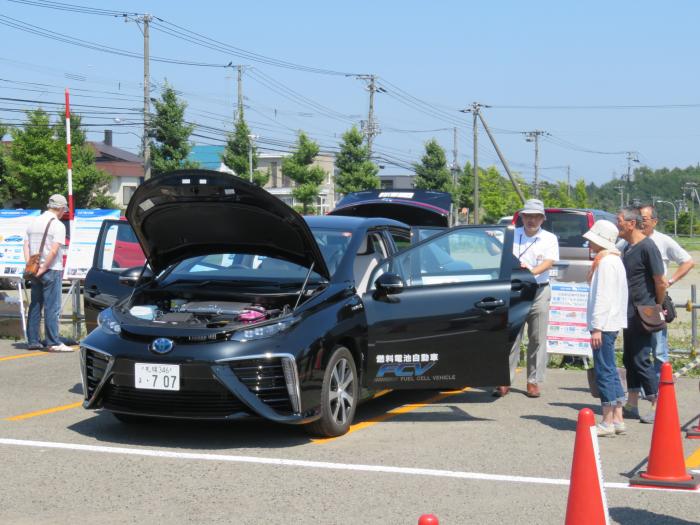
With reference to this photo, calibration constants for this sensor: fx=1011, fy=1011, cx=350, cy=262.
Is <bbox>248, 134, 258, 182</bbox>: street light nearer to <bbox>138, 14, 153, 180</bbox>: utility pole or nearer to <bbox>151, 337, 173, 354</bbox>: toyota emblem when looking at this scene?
<bbox>138, 14, 153, 180</bbox>: utility pole

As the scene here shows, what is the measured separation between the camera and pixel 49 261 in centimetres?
1220

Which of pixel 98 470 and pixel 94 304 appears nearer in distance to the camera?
pixel 98 470

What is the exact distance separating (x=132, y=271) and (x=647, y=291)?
4.63 m

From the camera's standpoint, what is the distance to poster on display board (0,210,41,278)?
14258mm

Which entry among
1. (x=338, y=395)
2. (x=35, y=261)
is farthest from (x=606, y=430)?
(x=35, y=261)

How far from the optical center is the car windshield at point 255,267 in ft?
27.0

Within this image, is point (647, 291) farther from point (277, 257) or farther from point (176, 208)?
point (176, 208)

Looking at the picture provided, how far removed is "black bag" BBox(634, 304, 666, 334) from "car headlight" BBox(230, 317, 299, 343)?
10.00ft

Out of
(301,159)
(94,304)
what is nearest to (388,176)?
(301,159)

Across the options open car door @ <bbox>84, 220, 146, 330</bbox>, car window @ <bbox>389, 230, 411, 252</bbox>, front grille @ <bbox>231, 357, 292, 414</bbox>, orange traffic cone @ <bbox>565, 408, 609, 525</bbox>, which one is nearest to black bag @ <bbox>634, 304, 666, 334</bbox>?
car window @ <bbox>389, 230, 411, 252</bbox>

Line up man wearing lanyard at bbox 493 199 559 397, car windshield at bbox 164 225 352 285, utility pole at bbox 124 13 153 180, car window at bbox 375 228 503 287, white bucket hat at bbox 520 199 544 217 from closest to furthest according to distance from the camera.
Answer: car windshield at bbox 164 225 352 285 < car window at bbox 375 228 503 287 < man wearing lanyard at bbox 493 199 559 397 < white bucket hat at bbox 520 199 544 217 < utility pole at bbox 124 13 153 180

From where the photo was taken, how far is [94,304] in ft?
36.7

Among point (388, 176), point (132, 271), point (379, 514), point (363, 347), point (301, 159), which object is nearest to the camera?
point (379, 514)

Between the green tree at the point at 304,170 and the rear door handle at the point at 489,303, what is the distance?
63.8 m
